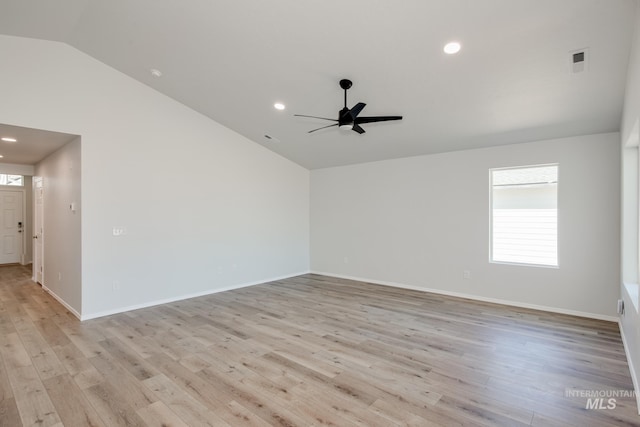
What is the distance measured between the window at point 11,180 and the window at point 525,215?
455 inches

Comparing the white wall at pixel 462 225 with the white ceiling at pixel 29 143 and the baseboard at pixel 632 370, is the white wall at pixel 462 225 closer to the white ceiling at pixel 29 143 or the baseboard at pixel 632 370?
the baseboard at pixel 632 370

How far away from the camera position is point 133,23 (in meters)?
3.60

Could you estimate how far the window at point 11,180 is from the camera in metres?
8.20

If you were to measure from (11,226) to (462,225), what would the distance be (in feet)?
36.6

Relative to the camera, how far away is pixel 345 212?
7098 mm

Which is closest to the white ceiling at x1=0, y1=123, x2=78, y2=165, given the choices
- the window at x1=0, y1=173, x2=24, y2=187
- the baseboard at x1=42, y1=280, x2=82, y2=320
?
the baseboard at x1=42, y1=280, x2=82, y2=320

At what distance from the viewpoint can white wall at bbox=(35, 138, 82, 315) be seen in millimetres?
4422

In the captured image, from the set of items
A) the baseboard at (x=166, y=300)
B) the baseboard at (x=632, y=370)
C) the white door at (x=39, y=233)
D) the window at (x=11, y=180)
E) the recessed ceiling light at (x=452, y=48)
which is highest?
the recessed ceiling light at (x=452, y=48)

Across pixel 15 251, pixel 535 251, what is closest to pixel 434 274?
pixel 535 251

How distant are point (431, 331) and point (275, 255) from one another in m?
3.96

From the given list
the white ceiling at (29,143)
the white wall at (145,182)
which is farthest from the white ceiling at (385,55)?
the white ceiling at (29,143)

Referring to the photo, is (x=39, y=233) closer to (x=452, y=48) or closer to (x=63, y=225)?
(x=63, y=225)

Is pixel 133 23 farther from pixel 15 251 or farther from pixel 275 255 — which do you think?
pixel 15 251

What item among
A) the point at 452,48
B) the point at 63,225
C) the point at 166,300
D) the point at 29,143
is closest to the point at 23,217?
the point at 29,143
